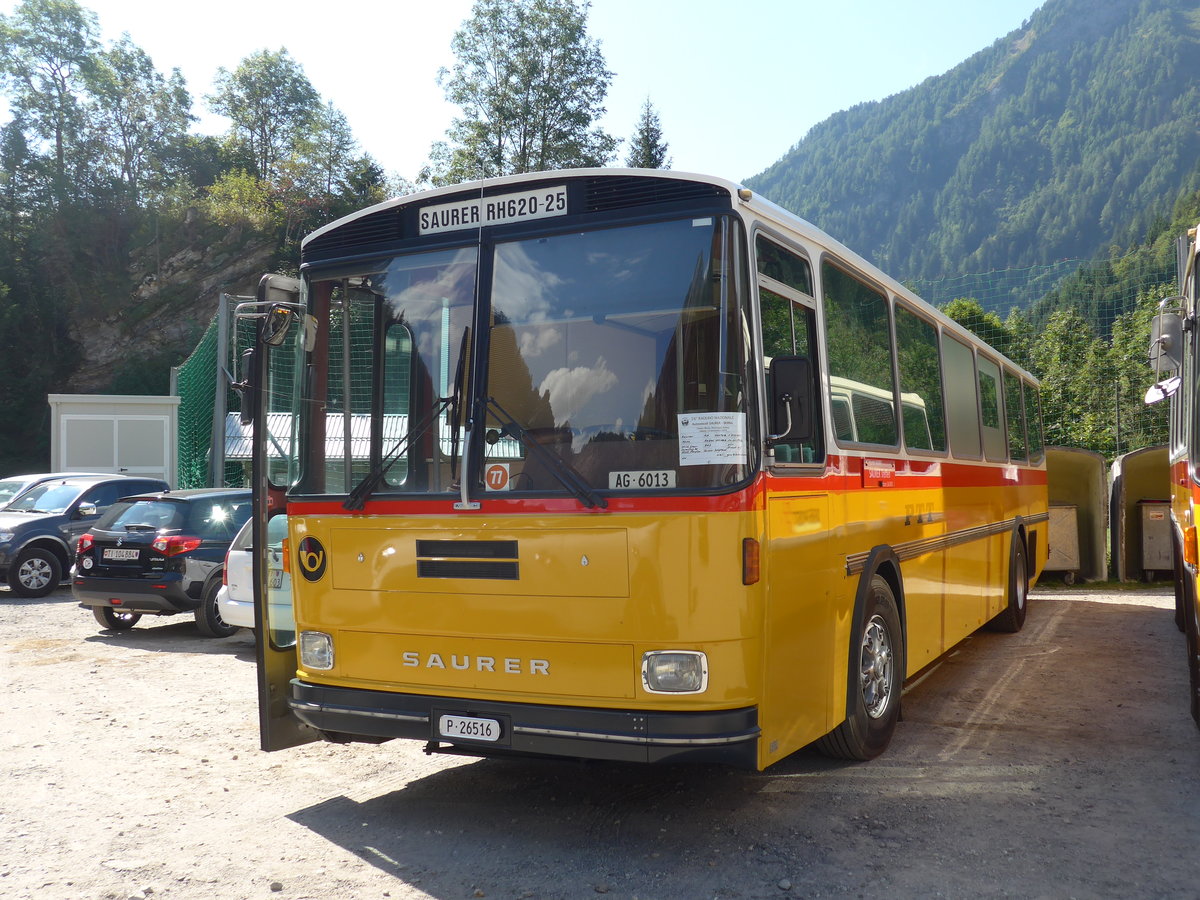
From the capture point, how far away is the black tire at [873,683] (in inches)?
230

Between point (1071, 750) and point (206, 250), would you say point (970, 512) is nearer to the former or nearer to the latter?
point (1071, 750)

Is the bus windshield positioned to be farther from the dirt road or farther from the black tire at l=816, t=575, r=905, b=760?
the black tire at l=816, t=575, r=905, b=760

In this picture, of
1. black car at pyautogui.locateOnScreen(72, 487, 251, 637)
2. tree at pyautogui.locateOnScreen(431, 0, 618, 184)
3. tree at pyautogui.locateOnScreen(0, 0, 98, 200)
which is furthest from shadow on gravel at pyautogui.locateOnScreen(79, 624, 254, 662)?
tree at pyautogui.locateOnScreen(0, 0, 98, 200)

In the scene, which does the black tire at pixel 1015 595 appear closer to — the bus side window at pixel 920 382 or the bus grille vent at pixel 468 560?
the bus side window at pixel 920 382

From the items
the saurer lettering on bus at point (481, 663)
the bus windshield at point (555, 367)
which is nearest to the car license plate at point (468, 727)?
the saurer lettering on bus at point (481, 663)

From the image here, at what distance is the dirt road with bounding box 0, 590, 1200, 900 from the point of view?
14.7ft

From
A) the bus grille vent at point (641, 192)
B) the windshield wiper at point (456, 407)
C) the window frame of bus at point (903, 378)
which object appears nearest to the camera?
the bus grille vent at point (641, 192)

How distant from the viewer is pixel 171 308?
5934 centimetres

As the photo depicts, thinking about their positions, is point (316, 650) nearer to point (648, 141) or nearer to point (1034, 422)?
point (1034, 422)

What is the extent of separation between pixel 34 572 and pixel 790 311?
47.9ft

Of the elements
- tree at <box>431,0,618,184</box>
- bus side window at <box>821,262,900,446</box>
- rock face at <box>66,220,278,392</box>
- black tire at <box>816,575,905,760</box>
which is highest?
tree at <box>431,0,618,184</box>

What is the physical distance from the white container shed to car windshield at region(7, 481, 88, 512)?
30.7ft

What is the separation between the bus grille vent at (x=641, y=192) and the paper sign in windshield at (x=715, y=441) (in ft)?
3.11

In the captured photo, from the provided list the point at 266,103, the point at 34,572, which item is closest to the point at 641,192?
the point at 34,572
